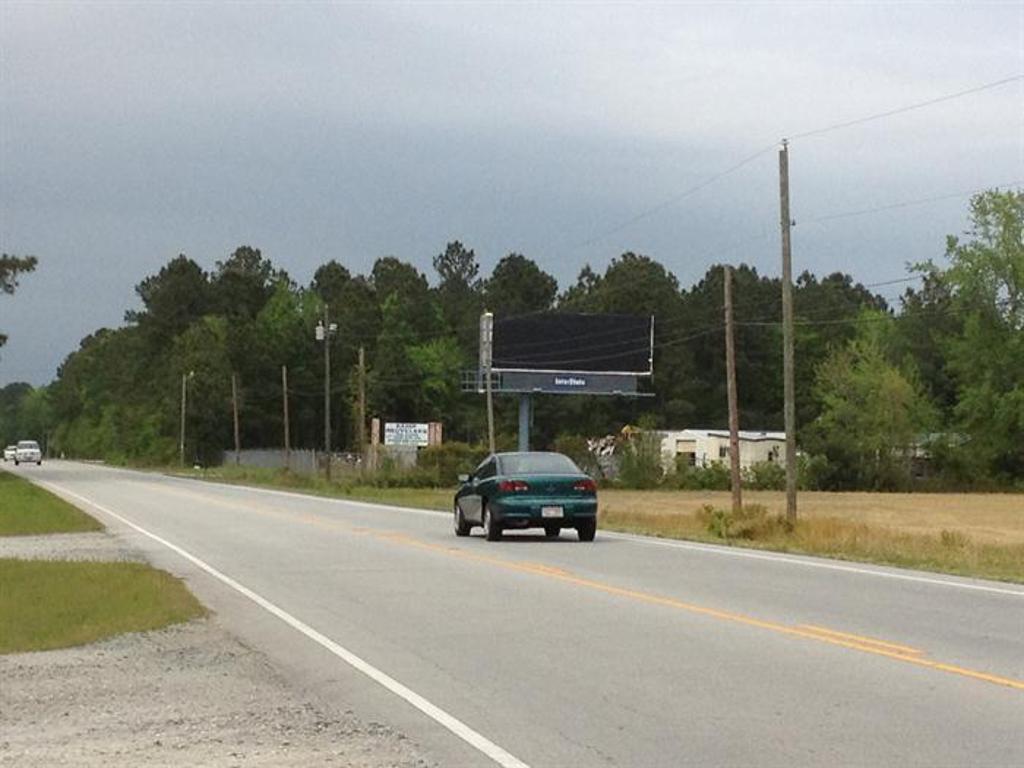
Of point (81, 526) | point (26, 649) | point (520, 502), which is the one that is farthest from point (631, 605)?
point (81, 526)

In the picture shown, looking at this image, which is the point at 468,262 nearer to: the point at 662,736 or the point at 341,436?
the point at 341,436

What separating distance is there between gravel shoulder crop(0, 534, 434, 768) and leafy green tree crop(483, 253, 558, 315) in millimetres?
159771

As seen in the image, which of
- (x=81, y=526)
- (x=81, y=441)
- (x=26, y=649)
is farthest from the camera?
(x=81, y=441)

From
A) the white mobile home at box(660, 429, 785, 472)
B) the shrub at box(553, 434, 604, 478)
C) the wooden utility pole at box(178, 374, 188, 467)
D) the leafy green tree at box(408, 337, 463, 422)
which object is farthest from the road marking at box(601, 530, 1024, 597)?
the leafy green tree at box(408, 337, 463, 422)

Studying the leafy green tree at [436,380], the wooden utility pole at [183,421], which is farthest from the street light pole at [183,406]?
the leafy green tree at [436,380]

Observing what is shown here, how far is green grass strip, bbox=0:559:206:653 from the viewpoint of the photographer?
47.3ft

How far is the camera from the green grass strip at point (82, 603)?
14.4 meters

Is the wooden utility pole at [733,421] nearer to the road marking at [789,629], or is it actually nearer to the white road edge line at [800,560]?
the white road edge line at [800,560]

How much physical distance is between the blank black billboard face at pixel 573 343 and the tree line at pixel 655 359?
5943mm

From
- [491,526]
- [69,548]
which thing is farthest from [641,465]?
[69,548]

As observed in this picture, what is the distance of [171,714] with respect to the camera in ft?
33.0

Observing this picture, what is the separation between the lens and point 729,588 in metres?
18.4

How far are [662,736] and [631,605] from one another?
24.1 feet

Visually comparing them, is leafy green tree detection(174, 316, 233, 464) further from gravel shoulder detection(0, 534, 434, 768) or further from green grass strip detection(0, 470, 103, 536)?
gravel shoulder detection(0, 534, 434, 768)
